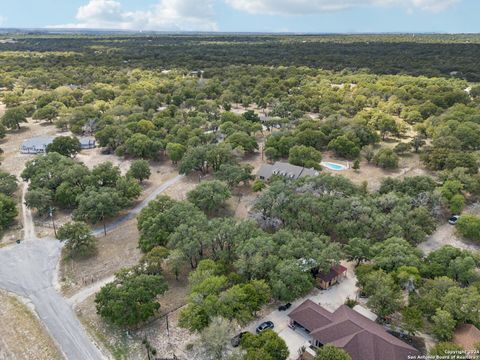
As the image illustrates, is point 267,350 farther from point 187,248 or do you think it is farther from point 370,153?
point 370,153

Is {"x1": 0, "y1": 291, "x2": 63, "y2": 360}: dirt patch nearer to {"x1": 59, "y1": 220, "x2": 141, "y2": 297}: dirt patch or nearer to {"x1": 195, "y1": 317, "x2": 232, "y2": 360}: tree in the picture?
{"x1": 59, "y1": 220, "x2": 141, "y2": 297}: dirt patch

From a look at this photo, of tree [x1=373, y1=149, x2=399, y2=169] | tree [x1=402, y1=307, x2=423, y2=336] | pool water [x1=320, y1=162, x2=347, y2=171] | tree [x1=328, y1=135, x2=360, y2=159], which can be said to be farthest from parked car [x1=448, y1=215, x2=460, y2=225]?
tree [x1=328, y1=135, x2=360, y2=159]

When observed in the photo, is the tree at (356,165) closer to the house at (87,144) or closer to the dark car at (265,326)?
the dark car at (265,326)

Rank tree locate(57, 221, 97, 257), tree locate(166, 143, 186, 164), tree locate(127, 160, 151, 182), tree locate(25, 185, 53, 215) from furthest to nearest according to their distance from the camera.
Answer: tree locate(166, 143, 186, 164) < tree locate(127, 160, 151, 182) < tree locate(25, 185, 53, 215) < tree locate(57, 221, 97, 257)

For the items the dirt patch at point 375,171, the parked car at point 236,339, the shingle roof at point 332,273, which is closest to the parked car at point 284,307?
the shingle roof at point 332,273

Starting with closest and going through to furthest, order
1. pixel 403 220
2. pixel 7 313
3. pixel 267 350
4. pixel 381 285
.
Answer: pixel 267 350, pixel 381 285, pixel 7 313, pixel 403 220

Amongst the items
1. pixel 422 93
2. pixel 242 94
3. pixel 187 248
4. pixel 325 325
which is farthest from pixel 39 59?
pixel 325 325
